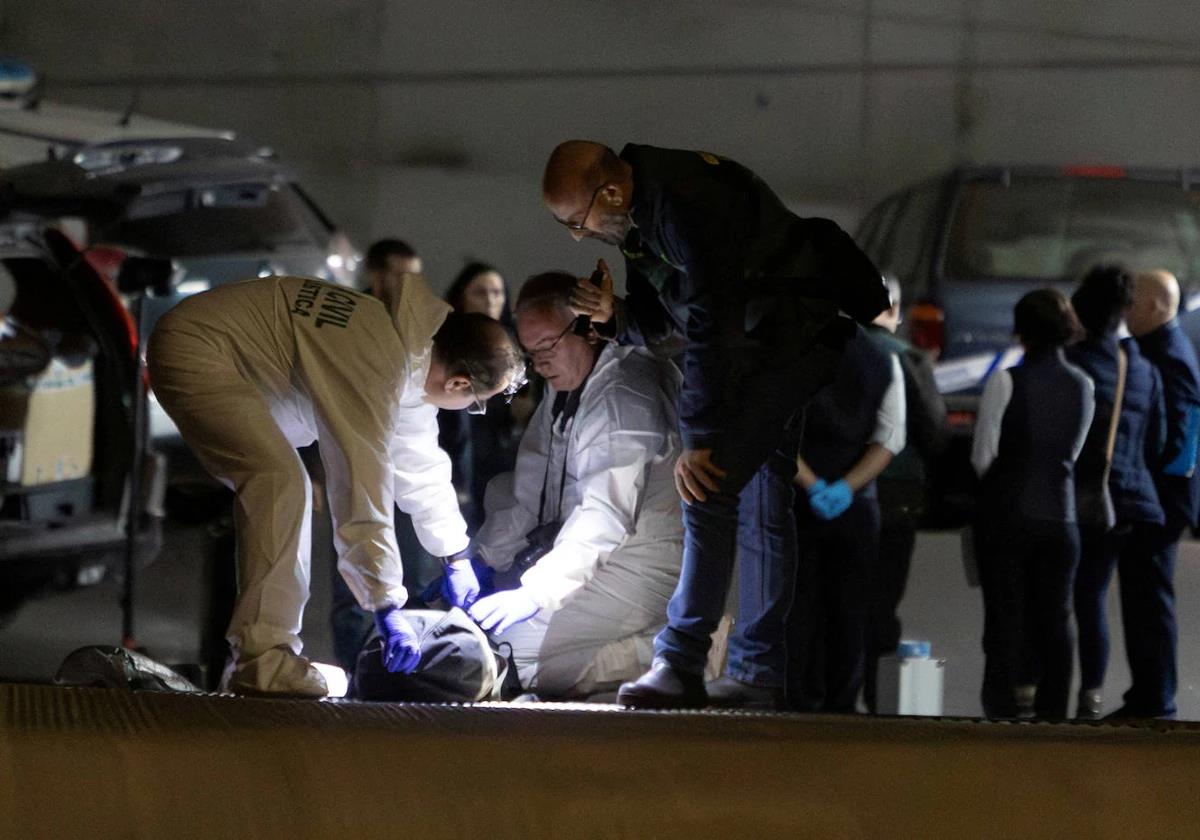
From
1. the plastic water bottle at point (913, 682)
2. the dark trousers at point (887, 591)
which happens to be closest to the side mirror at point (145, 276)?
the dark trousers at point (887, 591)

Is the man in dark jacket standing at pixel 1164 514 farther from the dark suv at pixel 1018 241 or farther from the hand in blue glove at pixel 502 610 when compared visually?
the hand in blue glove at pixel 502 610

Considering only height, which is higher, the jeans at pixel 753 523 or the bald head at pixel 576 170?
the bald head at pixel 576 170

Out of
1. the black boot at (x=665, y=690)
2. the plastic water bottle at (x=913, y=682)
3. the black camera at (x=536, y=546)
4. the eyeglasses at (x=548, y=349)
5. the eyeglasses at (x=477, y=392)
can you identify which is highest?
the eyeglasses at (x=548, y=349)

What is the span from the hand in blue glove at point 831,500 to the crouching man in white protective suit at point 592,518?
0.72 meters

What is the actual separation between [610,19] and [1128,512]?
12.5ft

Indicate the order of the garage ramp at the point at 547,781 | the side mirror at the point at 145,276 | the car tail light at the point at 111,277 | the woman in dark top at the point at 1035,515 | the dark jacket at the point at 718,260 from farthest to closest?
1. the car tail light at the point at 111,277
2. the side mirror at the point at 145,276
3. the woman in dark top at the point at 1035,515
4. the dark jacket at the point at 718,260
5. the garage ramp at the point at 547,781

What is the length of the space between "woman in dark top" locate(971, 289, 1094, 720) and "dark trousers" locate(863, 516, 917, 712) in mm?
199

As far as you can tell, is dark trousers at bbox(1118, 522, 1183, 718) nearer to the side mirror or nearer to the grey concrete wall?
the side mirror

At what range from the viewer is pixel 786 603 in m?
3.31

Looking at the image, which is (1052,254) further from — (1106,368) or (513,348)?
(513,348)

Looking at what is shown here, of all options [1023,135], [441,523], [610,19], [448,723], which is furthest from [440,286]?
[448,723]

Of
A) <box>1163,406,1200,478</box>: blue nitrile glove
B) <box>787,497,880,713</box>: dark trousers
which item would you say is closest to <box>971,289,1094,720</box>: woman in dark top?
<box>1163,406,1200,478</box>: blue nitrile glove

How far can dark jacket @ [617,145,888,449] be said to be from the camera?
122 inches

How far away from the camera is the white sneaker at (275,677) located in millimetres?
2990
